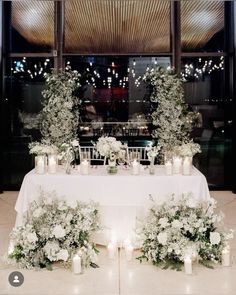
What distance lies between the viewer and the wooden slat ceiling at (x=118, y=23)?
7926 mm

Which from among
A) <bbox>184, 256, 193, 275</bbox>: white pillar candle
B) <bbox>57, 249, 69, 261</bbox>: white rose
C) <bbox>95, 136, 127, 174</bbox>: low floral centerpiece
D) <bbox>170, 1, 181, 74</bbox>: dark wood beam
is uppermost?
<bbox>170, 1, 181, 74</bbox>: dark wood beam

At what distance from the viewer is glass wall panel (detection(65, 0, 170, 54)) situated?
7926 mm

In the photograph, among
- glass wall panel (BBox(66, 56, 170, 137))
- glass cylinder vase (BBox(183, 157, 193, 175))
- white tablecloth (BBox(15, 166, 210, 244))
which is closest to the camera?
white tablecloth (BBox(15, 166, 210, 244))

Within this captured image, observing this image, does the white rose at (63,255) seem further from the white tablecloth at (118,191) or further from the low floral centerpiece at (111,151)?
the low floral centerpiece at (111,151)

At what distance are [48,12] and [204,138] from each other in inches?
140

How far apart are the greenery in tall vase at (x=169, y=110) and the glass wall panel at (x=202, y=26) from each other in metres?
0.94

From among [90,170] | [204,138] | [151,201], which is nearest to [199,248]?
[151,201]

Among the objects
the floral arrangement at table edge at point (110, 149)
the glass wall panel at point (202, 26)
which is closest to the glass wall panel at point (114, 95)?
the glass wall panel at point (202, 26)

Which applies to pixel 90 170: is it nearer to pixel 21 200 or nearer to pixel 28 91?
pixel 21 200

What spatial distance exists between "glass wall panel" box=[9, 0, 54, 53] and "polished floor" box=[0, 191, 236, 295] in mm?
4643

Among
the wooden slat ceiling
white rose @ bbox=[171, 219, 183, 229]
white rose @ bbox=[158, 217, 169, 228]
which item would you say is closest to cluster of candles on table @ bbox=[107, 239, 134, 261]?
white rose @ bbox=[158, 217, 169, 228]

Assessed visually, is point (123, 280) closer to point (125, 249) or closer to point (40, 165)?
point (125, 249)

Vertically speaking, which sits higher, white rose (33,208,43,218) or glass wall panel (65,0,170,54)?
glass wall panel (65,0,170,54)

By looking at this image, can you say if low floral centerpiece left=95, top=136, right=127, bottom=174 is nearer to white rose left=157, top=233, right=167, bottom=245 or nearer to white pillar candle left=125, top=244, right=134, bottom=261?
white pillar candle left=125, top=244, right=134, bottom=261
